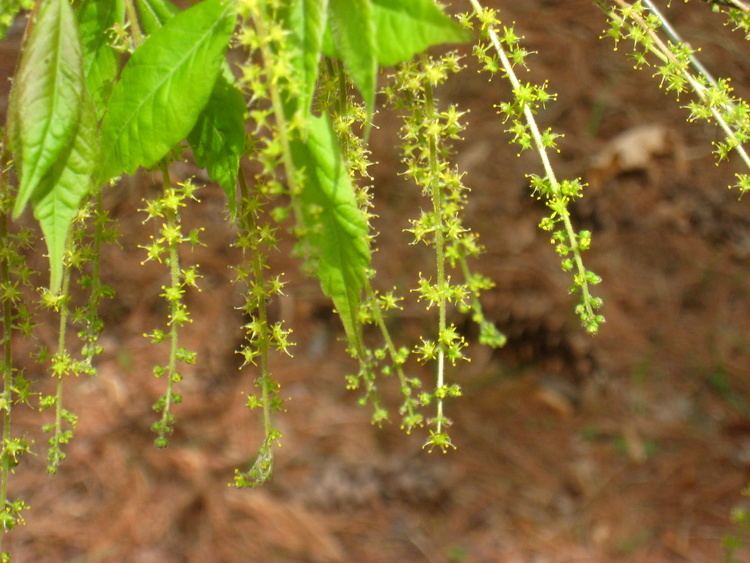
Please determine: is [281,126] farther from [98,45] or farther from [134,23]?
[98,45]

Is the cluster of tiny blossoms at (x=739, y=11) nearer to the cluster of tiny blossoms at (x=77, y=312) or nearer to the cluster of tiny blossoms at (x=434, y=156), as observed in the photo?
the cluster of tiny blossoms at (x=434, y=156)

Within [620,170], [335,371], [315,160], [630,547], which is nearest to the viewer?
[315,160]

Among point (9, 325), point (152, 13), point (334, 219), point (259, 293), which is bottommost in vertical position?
point (9, 325)

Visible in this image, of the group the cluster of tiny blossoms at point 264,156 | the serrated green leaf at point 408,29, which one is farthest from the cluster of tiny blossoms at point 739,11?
the cluster of tiny blossoms at point 264,156

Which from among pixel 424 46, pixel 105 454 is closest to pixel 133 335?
pixel 105 454

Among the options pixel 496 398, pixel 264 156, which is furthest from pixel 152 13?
pixel 496 398

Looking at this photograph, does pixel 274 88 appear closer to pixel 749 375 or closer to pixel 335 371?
pixel 335 371
